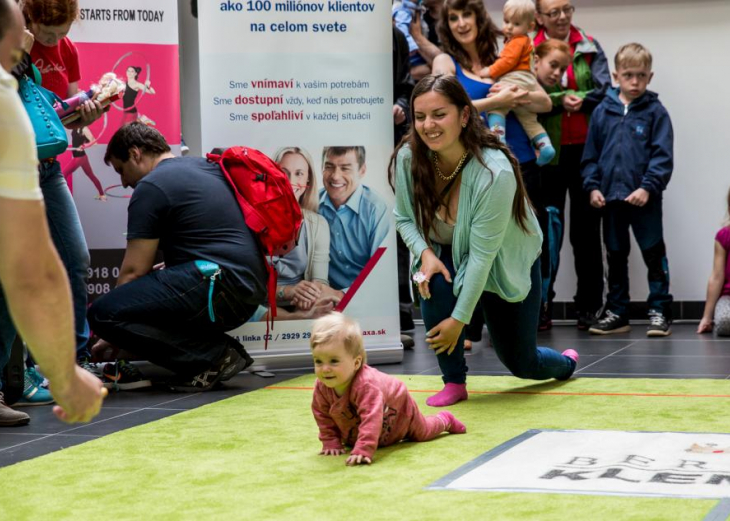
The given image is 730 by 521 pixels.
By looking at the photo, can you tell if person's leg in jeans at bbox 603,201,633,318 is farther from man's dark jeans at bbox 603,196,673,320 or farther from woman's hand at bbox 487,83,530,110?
woman's hand at bbox 487,83,530,110

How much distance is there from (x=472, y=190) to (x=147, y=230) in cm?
140

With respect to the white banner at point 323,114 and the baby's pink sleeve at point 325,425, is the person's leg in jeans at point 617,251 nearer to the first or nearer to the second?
the white banner at point 323,114

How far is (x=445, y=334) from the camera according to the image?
3.60 m

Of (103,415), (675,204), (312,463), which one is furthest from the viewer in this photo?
(675,204)

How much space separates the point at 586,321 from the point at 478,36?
1777mm

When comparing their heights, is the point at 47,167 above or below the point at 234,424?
above

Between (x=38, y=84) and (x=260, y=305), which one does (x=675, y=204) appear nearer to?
(x=260, y=305)

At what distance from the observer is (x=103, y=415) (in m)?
3.93

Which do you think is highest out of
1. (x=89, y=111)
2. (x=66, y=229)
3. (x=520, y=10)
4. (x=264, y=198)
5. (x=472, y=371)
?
(x=520, y=10)

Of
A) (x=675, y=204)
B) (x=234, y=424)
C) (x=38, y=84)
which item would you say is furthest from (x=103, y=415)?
(x=675, y=204)

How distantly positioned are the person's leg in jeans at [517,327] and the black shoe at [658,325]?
6.89ft

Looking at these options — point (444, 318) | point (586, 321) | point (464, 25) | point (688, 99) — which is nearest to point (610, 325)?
point (586, 321)

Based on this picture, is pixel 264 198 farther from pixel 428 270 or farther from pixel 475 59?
pixel 475 59

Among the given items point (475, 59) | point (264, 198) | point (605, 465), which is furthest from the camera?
point (475, 59)
